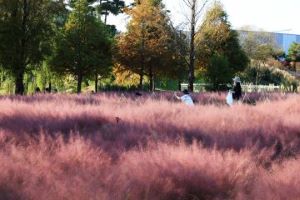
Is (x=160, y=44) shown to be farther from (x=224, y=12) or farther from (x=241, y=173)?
(x=241, y=173)

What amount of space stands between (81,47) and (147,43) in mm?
4903

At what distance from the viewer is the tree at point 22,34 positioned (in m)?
27.3

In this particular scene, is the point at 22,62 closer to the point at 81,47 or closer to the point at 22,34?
the point at 22,34

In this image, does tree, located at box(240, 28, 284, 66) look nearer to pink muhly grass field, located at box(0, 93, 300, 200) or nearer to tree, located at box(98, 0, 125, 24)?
tree, located at box(98, 0, 125, 24)

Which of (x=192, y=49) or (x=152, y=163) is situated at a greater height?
(x=192, y=49)

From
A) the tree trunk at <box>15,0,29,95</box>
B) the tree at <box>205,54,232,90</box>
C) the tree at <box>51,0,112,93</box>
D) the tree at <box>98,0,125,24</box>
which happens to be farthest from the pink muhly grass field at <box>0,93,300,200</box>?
the tree at <box>98,0,125,24</box>

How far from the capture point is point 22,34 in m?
27.4

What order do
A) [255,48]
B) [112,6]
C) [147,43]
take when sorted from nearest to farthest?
[147,43] → [112,6] → [255,48]

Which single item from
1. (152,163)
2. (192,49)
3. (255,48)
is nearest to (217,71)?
(192,49)

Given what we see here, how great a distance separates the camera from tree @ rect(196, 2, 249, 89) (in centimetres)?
3212

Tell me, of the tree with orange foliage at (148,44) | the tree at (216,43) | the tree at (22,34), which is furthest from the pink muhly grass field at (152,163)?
the tree with orange foliage at (148,44)

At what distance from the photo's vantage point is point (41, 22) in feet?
92.5

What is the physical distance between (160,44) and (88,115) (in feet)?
75.8

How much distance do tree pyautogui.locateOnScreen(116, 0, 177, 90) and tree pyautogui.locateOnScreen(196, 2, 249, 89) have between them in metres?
2.02
